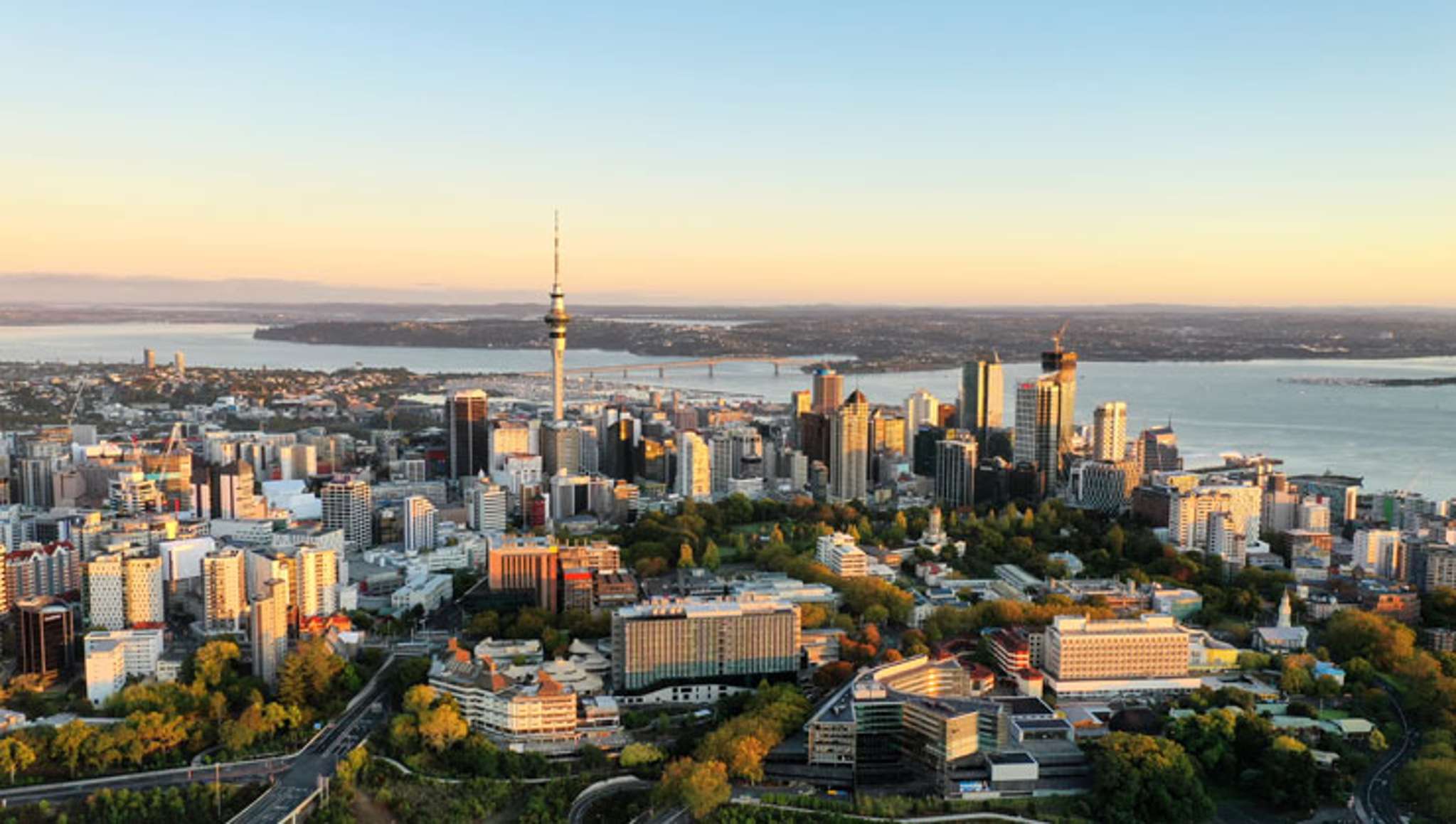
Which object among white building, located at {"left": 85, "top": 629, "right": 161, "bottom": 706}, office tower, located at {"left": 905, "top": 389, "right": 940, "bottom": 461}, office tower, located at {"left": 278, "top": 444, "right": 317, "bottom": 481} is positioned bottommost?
white building, located at {"left": 85, "top": 629, "right": 161, "bottom": 706}

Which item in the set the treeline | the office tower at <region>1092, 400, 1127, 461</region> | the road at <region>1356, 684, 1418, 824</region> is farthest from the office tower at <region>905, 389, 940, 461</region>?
the treeline

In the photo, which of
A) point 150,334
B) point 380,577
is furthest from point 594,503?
point 150,334

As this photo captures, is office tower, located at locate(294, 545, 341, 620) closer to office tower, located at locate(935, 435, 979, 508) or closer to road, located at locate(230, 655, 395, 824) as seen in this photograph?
road, located at locate(230, 655, 395, 824)

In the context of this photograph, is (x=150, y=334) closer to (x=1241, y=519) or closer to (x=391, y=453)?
(x=391, y=453)

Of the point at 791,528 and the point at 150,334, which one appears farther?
the point at 150,334

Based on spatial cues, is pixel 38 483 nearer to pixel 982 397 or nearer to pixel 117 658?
pixel 117 658
